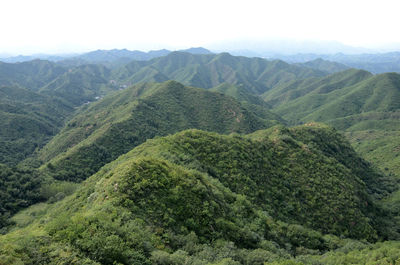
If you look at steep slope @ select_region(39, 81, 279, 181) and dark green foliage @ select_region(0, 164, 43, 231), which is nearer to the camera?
dark green foliage @ select_region(0, 164, 43, 231)

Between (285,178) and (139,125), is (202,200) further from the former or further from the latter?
(139,125)

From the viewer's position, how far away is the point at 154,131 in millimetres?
107500

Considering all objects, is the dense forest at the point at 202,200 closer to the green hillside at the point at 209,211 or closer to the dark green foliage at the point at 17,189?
the green hillside at the point at 209,211

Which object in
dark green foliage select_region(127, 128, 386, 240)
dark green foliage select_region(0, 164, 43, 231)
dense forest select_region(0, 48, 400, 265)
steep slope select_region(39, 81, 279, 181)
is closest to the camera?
dense forest select_region(0, 48, 400, 265)

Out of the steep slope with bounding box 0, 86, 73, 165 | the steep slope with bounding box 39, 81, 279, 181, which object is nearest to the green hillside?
the steep slope with bounding box 39, 81, 279, 181

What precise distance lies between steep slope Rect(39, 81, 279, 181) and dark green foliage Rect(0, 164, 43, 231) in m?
7.78

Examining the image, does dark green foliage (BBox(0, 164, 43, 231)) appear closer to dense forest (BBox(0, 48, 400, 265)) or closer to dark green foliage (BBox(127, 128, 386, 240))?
dense forest (BBox(0, 48, 400, 265))

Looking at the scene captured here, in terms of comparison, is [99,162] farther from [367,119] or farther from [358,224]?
[367,119]

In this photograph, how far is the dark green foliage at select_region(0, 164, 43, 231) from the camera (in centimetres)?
5728

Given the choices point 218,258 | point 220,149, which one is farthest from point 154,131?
point 218,258

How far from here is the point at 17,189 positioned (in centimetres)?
6228

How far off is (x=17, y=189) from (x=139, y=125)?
172ft

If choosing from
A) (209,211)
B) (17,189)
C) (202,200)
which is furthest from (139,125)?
(209,211)

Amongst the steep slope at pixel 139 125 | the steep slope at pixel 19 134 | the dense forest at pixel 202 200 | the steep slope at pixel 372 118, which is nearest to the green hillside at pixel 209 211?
the dense forest at pixel 202 200
